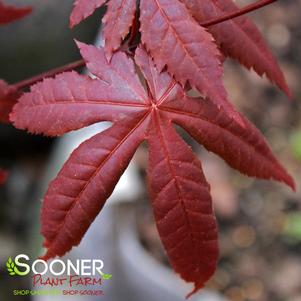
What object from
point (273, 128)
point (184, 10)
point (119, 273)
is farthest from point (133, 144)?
point (273, 128)

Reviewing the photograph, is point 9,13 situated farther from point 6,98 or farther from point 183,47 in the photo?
point 183,47

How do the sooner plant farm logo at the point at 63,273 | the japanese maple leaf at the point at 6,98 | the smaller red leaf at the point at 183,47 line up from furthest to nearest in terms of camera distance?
1. the sooner plant farm logo at the point at 63,273
2. the japanese maple leaf at the point at 6,98
3. the smaller red leaf at the point at 183,47

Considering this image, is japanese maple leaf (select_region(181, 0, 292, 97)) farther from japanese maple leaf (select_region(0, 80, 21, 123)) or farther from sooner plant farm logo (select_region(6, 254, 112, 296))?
sooner plant farm logo (select_region(6, 254, 112, 296))

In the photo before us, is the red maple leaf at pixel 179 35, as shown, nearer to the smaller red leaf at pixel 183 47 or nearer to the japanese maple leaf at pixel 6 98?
the smaller red leaf at pixel 183 47

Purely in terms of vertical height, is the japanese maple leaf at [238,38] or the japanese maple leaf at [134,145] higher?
the japanese maple leaf at [238,38]

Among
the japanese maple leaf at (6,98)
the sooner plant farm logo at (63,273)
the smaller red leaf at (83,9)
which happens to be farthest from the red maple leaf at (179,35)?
the sooner plant farm logo at (63,273)

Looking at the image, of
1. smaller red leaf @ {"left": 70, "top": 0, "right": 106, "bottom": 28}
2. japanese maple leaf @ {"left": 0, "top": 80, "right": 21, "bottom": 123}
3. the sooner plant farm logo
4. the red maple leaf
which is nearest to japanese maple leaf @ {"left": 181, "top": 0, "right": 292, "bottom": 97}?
the red maple leaf

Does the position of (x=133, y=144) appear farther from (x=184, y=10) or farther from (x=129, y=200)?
(x=129, y=200)
